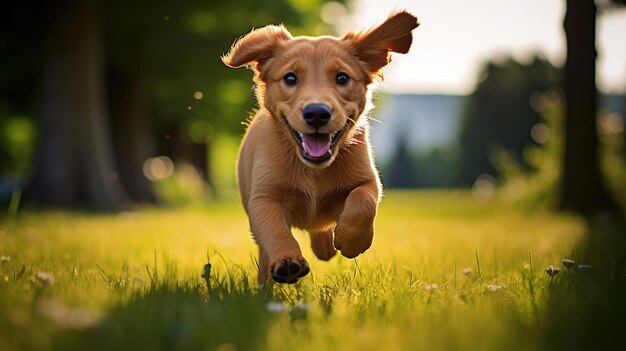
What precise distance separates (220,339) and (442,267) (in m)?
2.54

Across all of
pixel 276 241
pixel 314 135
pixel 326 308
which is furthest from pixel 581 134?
pixel 326 308

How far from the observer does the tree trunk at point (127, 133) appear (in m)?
17.6

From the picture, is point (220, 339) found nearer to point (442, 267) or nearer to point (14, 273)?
point (14, 273)

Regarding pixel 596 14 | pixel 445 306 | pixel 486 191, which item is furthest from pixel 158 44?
pixel 486 191

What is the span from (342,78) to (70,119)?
10.1m

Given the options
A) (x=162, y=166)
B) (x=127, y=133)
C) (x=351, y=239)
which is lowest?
(x=162, y=166)

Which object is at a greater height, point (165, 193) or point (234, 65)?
point (234, 65)

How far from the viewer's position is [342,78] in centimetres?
379

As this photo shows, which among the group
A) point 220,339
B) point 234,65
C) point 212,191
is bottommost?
point 212,191

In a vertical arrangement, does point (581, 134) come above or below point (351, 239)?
above

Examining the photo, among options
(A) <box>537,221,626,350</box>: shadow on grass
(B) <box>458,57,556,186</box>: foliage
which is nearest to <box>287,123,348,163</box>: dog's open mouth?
(A) <box>537,221,626,350</box>: shadow on grass

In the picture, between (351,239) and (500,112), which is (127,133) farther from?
(500,112)

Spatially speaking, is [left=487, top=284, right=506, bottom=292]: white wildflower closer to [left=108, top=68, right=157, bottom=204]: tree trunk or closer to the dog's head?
the dog's head

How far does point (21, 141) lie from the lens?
3934 centimetres
